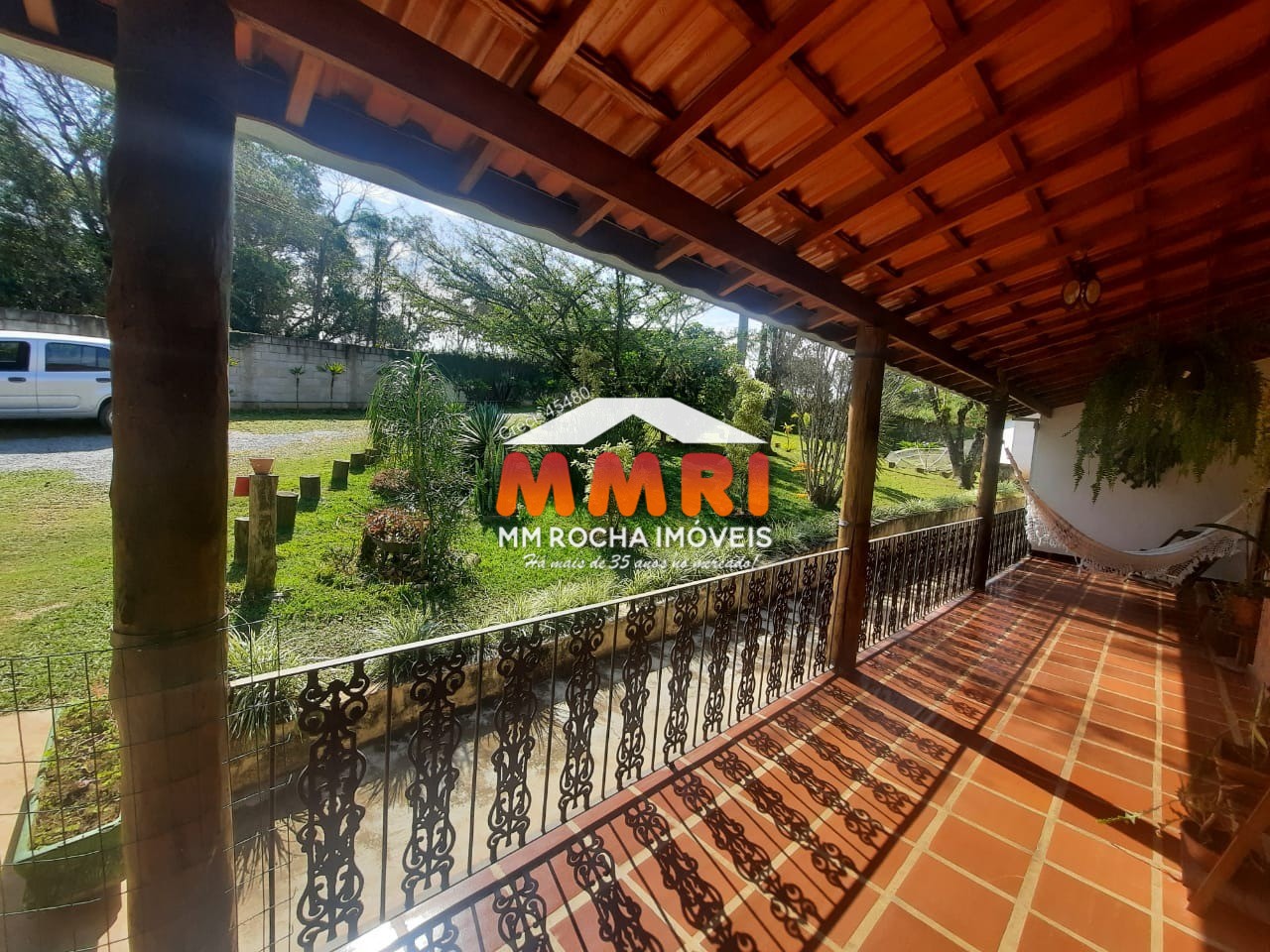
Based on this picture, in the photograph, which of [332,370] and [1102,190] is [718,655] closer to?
[1102,190]

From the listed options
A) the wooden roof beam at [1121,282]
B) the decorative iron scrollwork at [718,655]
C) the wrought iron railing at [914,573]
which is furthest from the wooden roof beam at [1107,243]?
the decorative iron scrollwork at [718,655]

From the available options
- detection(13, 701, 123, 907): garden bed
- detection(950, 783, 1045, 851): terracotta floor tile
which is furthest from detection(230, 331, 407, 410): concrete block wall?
detection(950, 783, 1045, 851): terracotta floor tile

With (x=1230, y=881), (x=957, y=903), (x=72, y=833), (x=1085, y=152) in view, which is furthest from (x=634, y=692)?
(x=1085, y=152)

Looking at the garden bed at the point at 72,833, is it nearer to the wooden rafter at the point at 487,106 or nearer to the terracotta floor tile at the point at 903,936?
the wooden rafter at the point at 487,106

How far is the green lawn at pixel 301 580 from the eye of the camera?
3244 millimetres

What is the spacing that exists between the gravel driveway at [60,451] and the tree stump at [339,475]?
1276 mm

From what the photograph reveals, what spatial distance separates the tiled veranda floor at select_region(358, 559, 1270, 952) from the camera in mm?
1521

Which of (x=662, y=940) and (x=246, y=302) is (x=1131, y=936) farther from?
(x=246, y=302)

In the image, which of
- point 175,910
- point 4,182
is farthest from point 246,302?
point 175,910

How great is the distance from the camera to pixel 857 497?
3.16 meters

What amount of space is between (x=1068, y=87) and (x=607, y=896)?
287 cm

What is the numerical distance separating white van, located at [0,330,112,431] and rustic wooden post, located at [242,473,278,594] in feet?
11.3

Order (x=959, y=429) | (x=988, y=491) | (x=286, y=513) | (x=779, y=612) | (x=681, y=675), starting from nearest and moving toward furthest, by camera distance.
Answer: (x=681, y=675)
(x=779, y=612)
(x=286, y=513)
(x=988, y=491)
(x=959, y=429)

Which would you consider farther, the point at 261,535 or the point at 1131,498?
the point at 1131,498
